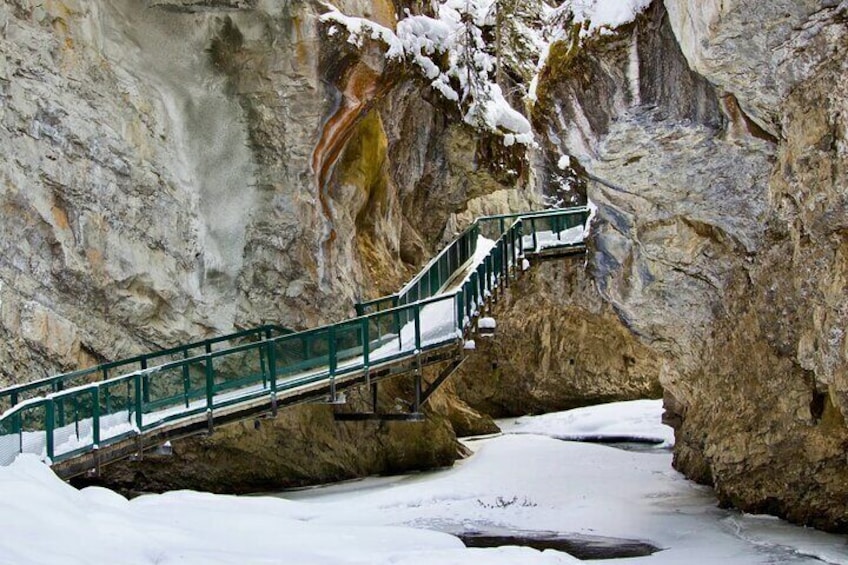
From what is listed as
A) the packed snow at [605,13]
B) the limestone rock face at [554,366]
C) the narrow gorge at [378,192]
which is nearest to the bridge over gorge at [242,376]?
the narrow gorge at [378,192]

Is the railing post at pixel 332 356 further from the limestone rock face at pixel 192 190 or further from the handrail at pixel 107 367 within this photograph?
the limestone rock face at pixel 192 190

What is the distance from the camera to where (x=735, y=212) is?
639 inches

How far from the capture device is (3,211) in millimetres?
17328

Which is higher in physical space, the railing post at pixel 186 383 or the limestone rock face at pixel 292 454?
the railing post at pixel 186 383

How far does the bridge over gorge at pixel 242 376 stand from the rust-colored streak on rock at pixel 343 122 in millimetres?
2765

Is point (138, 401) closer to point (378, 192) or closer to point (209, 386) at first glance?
point (209, 386)

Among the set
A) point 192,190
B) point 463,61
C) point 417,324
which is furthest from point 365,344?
point 463,61

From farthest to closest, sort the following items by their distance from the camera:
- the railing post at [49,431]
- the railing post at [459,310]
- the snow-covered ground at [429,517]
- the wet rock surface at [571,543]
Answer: the railing post at [459,310] < the wet rock surface at [571,543] < the railing post at [49,431] < the snow-covered ground at [429,517]

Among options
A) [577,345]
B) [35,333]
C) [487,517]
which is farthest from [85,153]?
[577,345]

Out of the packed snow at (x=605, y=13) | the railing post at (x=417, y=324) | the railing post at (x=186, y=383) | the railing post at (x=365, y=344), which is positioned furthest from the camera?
the railing post at (x=417, y=324)

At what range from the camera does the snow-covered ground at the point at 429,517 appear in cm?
928

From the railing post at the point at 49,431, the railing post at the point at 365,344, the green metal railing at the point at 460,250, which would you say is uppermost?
the green metal railing at the point at 460,250

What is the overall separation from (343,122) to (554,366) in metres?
15.9

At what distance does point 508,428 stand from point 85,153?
16416mm
